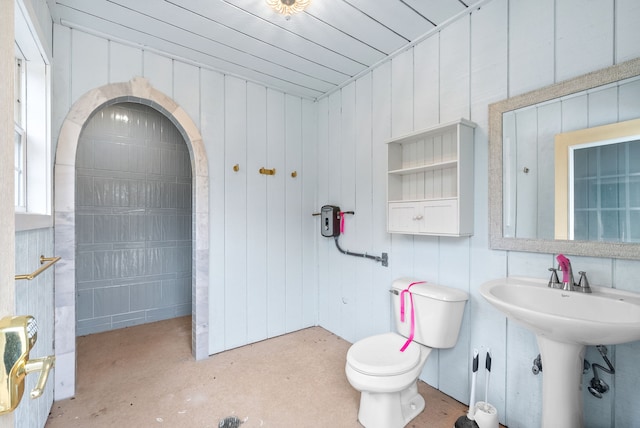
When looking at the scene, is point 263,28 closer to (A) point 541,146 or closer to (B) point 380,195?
(B) point 380,195


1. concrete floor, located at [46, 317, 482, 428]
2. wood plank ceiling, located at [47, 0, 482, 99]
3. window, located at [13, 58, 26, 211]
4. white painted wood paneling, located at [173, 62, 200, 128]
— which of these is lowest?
concrete floor, located at [46, 317, 482, 428]

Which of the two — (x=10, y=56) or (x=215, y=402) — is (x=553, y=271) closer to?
(x=10, y=56)

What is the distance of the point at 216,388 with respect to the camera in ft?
6.77

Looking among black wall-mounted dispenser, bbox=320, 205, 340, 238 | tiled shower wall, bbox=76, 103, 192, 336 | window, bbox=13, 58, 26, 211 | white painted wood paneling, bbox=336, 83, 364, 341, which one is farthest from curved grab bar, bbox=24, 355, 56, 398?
tiled shower wall, bbox=76, 103, 192, 336

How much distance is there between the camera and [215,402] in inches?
75.4

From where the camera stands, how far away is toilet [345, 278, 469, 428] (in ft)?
5.16

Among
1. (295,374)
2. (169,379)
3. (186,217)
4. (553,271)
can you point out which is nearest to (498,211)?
(553,271)

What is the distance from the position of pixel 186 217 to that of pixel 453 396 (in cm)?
313

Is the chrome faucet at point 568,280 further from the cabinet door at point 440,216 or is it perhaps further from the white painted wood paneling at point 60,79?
the white painted wood paneling at point 60,79

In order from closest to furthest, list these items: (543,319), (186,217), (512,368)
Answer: (543,319)
(512,368)
(186,217)

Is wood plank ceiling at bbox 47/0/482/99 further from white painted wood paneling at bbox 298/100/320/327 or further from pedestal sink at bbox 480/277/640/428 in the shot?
pedestal sink at bbox 480/277/640/428

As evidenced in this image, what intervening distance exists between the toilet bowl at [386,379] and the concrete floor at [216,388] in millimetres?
87

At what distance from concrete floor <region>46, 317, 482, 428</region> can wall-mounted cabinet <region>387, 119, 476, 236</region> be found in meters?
1.13

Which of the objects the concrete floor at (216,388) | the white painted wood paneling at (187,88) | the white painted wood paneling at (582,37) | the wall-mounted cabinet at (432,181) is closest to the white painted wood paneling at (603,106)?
the white painted wood paneling at (582,37)
